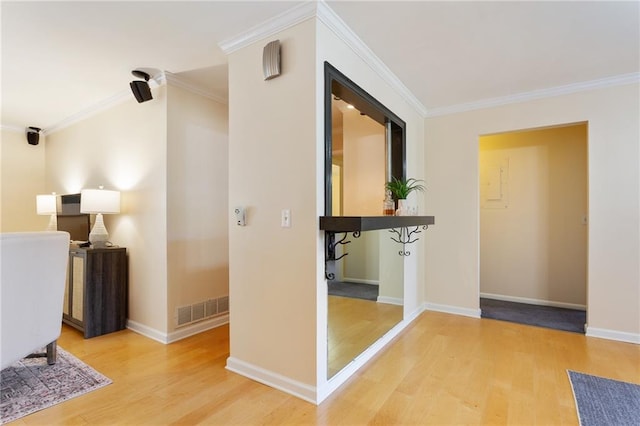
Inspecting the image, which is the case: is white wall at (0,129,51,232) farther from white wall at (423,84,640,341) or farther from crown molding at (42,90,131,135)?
white wall at (423,84,640,341)

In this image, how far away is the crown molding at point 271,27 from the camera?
1.97 m

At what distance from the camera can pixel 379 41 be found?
2.38m

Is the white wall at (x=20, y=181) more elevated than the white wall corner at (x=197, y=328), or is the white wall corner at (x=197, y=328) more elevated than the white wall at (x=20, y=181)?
the white wall at (x=20, y=181)

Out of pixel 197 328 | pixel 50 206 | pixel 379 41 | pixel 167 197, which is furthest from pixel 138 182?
pixel 379 41

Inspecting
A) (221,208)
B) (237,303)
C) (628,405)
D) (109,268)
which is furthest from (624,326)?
(109,268)

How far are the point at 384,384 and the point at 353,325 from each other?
20.1 inches

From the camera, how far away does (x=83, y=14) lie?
207 centimetres

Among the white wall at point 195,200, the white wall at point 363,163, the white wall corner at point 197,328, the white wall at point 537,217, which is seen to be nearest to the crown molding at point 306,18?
the white wall at point 363,163

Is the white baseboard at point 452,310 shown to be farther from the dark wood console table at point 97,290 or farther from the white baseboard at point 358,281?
the dark wood console table at point 97,290

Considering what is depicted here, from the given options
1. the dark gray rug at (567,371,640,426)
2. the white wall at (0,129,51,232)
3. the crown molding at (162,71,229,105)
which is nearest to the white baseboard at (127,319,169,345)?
the crown molding at (162,71,229,105)

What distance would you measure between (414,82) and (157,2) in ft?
7.50

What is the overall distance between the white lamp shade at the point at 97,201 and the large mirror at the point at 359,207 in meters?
2.34

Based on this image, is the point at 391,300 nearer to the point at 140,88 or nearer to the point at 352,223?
the point at 352,223

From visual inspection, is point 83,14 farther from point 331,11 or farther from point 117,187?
point 117,187
